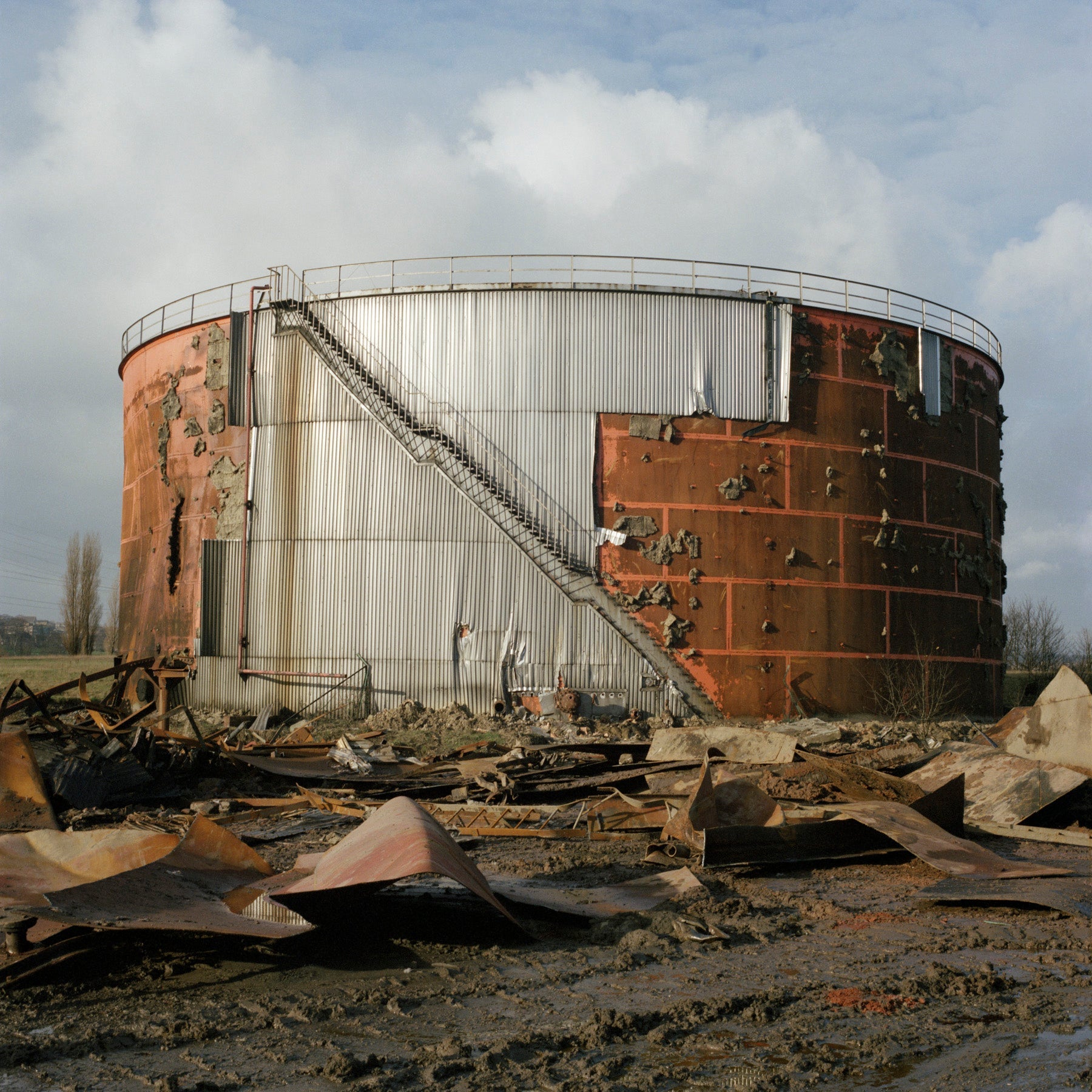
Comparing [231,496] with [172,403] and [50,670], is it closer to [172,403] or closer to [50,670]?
[172,403]

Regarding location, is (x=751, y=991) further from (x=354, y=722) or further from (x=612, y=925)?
(x=354, y=722)

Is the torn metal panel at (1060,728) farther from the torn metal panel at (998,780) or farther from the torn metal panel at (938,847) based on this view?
the torn metal panel at (938,847)

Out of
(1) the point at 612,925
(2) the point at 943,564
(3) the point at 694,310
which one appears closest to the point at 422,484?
(3) the point at 694,310

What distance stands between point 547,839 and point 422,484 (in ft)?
39.8

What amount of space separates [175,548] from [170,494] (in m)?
1.39

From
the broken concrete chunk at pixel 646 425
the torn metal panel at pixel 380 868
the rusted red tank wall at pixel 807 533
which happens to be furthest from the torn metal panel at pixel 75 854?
the broken concrete chunk at pixel 646 425

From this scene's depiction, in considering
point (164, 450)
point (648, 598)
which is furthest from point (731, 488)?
point (164, 450)

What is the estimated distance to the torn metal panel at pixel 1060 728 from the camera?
11.2 m

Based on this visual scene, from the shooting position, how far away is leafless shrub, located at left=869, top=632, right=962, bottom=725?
68.5 ft

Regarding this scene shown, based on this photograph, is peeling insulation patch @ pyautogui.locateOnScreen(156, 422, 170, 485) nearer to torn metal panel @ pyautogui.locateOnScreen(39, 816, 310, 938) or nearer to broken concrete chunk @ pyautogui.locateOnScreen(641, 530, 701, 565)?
broken concrete chunk @ pyautogui.locateOnScreen(641, 530, 701, 565)

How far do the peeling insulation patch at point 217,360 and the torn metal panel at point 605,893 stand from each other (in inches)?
693

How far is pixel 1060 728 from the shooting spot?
38.0ft

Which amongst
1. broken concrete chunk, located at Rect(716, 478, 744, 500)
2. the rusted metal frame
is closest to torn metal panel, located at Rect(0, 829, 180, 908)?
the rusted metal frame

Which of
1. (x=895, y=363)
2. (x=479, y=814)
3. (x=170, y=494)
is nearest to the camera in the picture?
(x=479, y=814)
